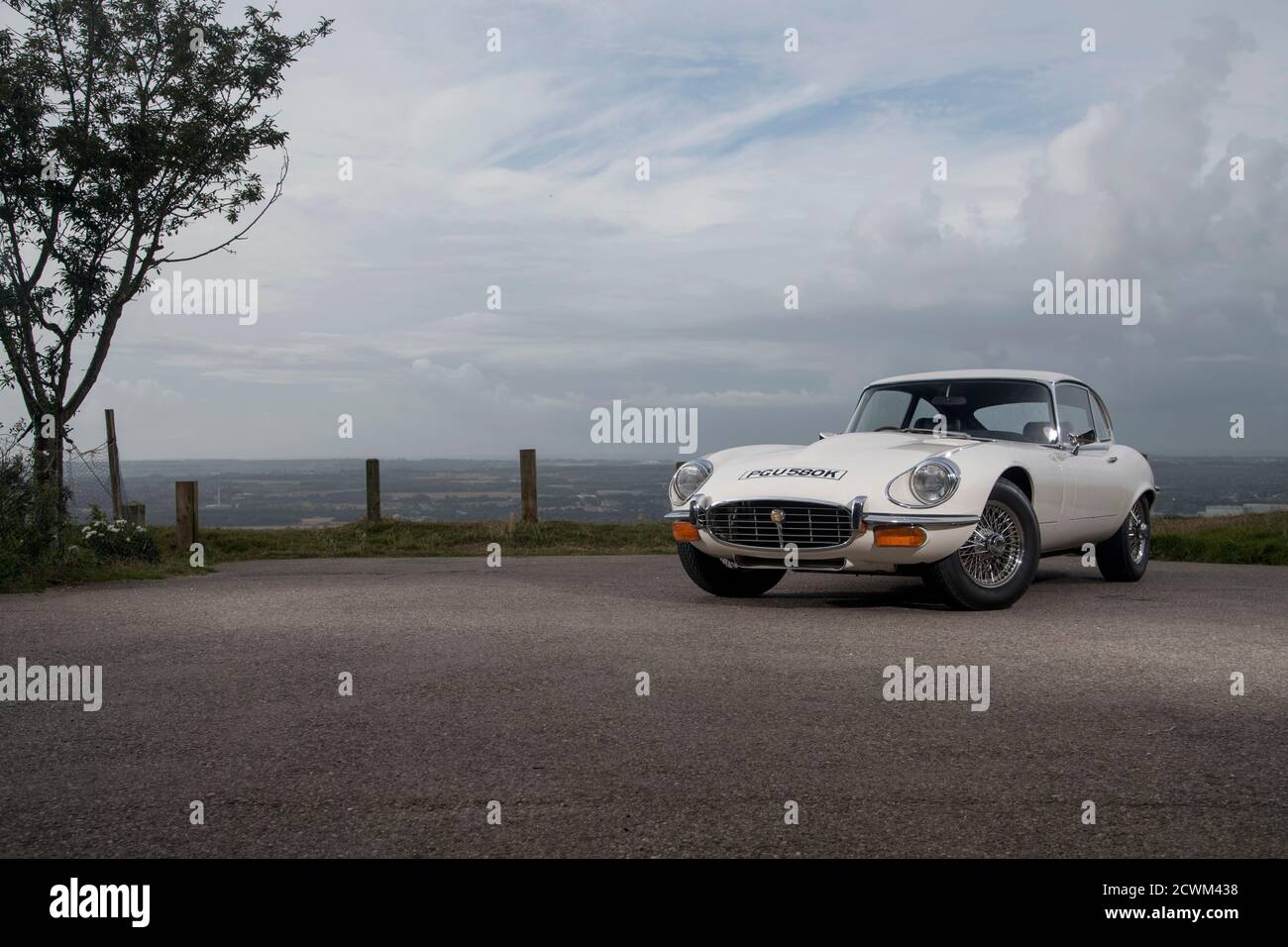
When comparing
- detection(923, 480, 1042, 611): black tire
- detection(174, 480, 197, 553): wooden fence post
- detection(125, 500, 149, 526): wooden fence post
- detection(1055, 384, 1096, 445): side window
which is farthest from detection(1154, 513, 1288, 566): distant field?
detection(125, 500, 149, 526): wooden fence post

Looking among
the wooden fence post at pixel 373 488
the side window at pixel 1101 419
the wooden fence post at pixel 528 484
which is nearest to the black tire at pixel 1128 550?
the side window at pixel 1101 419

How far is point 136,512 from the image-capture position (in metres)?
17.6

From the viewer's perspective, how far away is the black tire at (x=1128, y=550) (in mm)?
10594

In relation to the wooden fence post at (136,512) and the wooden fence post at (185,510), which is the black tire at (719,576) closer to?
the wooden fence post at (136,512)

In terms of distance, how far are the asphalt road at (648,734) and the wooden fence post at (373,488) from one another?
41.7 ft

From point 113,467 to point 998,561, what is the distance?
1267 centimetres

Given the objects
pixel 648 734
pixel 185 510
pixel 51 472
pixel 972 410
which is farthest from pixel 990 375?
pixel 185 510

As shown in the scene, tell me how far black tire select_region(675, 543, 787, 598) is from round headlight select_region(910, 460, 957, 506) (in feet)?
5.13

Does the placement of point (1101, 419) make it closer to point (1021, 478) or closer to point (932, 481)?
point (1021, 478)

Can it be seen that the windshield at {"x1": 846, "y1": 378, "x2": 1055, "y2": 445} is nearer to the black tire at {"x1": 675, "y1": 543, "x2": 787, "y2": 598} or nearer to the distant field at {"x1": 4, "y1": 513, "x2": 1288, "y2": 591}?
the black tire at {"x1": 675, "y1": 543, "x2": 787, "y2": 598}

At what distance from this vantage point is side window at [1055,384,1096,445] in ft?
32.5

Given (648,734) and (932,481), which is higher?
(932,481)
